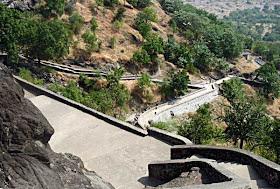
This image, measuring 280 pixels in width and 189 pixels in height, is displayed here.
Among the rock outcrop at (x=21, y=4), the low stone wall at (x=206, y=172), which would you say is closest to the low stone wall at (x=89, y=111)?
the low stone wall at (x=206, y=172)

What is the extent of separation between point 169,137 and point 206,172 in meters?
3.27

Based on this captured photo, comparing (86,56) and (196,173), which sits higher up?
(196,173)

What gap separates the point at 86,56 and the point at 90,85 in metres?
5.82

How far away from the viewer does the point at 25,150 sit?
21.3 ft

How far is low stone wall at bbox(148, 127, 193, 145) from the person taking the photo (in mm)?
11391

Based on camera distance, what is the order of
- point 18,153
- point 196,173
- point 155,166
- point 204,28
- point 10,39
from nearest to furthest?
point 18,153 < point 196,173 < point 155,166 < point 10,39 < point 204,28

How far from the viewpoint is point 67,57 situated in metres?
37.6

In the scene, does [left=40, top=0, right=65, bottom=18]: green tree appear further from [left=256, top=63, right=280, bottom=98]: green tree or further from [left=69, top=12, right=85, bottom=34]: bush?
[left=256, top=63, right=280, bottom=98]: green tree

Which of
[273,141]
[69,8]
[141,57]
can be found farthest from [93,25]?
[273,141]

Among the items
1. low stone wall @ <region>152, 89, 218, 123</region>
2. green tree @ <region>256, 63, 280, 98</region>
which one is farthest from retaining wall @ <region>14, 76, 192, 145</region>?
green tree @ <region>256, 63, 280, 98</region>

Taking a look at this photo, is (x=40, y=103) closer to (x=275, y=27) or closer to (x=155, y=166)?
(x=155, y=166)

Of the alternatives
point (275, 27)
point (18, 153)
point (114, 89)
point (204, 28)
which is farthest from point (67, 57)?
point (275, 27)

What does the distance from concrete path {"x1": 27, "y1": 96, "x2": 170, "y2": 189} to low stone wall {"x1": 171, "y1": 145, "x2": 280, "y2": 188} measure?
706 mm

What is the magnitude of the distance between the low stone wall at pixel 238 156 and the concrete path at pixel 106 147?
0.71 m
